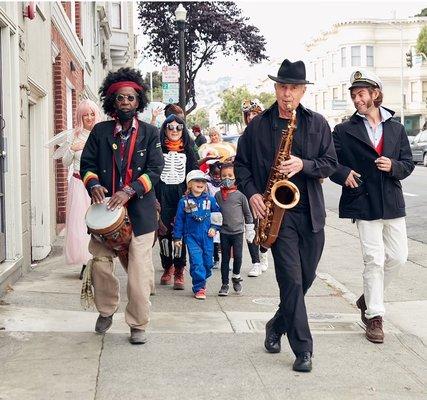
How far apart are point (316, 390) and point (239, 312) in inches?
92.7

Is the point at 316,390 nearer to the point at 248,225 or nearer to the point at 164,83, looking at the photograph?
the point at 248,225

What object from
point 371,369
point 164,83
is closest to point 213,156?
point 371,369

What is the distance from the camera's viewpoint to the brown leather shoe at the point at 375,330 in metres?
5.98

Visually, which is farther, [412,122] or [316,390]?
[412,122]

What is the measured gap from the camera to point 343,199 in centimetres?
627

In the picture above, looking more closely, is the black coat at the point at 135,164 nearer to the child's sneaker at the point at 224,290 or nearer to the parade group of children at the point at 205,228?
the parade group of children at the point at 205,228

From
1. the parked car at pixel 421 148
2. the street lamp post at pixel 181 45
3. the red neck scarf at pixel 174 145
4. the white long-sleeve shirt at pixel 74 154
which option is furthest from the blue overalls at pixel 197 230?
the parked car at pixel 421 148

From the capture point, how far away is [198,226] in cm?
779

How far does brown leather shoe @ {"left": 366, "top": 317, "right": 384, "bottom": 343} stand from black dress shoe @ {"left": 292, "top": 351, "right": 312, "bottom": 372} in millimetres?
1053

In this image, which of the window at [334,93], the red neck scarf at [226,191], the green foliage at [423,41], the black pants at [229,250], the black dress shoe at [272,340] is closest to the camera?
the black dress shoe at [272,340]

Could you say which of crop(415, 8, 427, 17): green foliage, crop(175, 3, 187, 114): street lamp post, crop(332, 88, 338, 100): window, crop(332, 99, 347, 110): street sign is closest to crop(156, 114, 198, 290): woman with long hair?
crop(175, 3, 187, 114): street lamp post

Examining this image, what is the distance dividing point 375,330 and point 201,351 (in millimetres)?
1436

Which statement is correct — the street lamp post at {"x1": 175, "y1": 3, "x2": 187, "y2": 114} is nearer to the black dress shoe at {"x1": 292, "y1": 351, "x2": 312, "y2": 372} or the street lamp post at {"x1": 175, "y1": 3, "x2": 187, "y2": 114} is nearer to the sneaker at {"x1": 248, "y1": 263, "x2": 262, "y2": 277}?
the sneaker at {"x1": 248, "y1": 263, "x2": 262, "y2": 277}

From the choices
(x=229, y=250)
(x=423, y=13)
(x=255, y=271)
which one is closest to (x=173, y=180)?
(x=229, y=250)
